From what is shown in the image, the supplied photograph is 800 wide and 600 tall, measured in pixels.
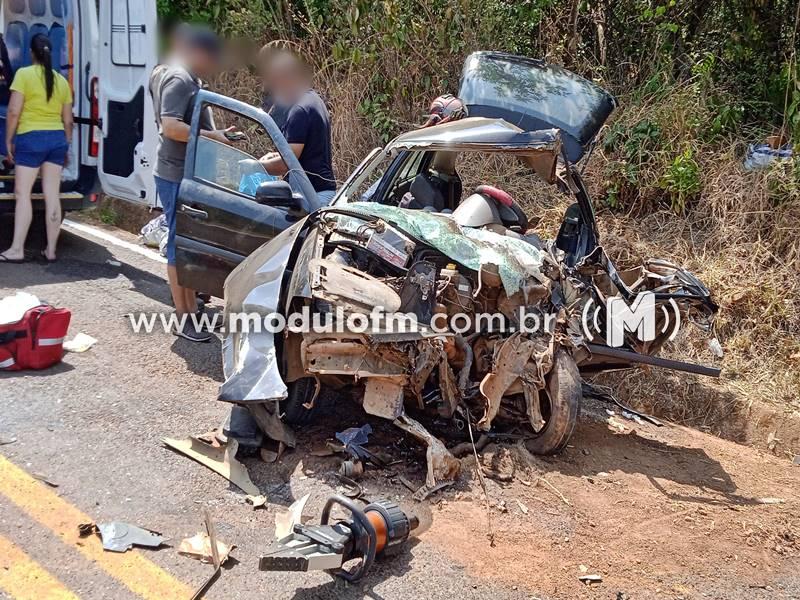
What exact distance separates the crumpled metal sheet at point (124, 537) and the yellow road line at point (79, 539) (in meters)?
0.03

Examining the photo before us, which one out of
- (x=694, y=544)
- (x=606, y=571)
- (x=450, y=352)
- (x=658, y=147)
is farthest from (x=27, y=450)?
(x=658, y=147)

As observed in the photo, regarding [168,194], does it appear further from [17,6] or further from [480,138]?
[17,6]

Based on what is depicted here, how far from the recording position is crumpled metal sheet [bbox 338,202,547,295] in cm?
416

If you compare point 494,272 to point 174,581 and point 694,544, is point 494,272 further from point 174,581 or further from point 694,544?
point 174,581

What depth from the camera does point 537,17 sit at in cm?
891

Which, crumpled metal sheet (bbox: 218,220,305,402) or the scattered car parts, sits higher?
crumpled metal sheet (bbox: 218,220,305,402)

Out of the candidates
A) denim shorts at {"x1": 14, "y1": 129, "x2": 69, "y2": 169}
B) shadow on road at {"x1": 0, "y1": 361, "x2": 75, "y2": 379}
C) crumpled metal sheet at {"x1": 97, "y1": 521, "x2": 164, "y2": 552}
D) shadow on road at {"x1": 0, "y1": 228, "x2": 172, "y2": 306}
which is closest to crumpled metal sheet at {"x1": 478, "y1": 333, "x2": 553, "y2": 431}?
crumpled metal sheet at {"x1": 97, "y1": 521, "x2": 164, "y2": 552}

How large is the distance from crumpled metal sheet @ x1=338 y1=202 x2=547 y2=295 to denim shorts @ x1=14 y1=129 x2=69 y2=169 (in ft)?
13.7

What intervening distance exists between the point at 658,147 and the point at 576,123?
2.66 meters

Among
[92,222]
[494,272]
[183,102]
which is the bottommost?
[92,222]

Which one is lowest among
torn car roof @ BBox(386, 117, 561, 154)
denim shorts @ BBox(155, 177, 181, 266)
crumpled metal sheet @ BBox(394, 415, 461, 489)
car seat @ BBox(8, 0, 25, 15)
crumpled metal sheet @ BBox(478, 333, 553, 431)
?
Answer: crumpled metal sheet @ BBox(394, 415, 461, 489)

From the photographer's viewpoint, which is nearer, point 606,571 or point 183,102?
point 606,571

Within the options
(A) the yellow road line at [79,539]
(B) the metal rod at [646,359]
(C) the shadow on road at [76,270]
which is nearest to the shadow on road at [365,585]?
(A) the yellow road line at [79,539]

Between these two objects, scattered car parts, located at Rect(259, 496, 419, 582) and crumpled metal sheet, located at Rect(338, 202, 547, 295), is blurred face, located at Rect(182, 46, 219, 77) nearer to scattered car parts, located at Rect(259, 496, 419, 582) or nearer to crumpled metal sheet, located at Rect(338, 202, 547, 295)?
crumpled metal sheet, located at Rect(338, 202, 547, 295)
